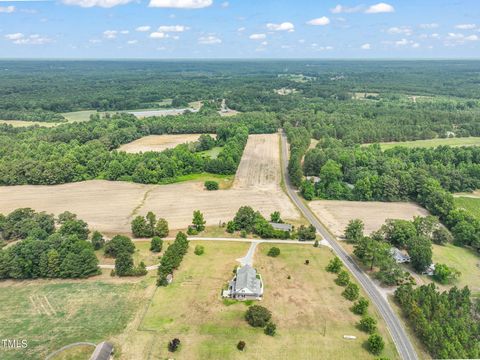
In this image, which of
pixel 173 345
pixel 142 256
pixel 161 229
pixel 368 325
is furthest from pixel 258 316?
pixel 161 229

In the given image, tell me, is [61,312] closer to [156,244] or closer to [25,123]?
[156,244]

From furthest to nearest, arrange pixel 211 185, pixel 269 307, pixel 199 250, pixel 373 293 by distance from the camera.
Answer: pixel 211 185
pixel 199 250
pixel 373 293
pixel 269 307

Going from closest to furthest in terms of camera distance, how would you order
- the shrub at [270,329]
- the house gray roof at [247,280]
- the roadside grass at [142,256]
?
the shrub at [270,329] < the house gray roof at [247,280] < the roadside grass at [142,256]

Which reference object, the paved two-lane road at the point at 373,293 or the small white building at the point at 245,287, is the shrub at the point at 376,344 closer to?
the paved two-lane road at the point at 373,293

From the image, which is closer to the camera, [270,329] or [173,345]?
[173,345]

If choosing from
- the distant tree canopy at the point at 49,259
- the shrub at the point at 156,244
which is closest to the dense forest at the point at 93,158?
the shrub at the point at 156,244

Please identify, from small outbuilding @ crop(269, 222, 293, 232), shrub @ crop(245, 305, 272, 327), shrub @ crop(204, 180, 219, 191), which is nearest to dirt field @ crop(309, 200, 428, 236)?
small outbuilding @ crop(269, 222, 293, 232)
